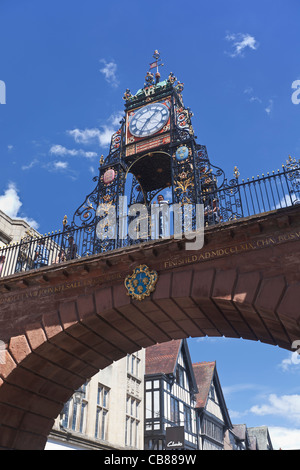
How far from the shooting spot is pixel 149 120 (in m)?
15.3

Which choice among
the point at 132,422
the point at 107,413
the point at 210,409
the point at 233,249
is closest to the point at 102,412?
the point at 107,413

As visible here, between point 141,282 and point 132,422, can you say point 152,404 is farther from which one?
point 141,282

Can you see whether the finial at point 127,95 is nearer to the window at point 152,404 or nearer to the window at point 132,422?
the window at point 132,422

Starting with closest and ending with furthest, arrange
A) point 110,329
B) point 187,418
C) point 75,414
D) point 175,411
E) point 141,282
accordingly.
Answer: point 141,282 → point 110,329 → point 75,414 → point 175,411 → point 187,418

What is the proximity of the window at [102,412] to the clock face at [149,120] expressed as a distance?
50.8 ft

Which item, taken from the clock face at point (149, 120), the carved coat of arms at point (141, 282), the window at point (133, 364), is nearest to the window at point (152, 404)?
the window at point (133, 364)

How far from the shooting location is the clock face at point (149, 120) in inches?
591

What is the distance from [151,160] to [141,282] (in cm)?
569

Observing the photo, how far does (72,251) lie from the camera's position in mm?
13062

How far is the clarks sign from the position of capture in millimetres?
26547

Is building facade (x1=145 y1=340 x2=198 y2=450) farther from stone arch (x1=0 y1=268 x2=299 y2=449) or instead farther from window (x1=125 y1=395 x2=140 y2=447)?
stone arch (x1=0 y1=268 x2=299 y2=449)

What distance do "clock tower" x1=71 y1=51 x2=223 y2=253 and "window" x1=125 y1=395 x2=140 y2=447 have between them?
16.7 meters
